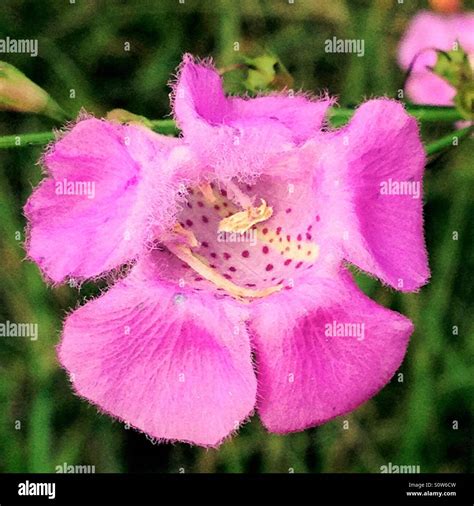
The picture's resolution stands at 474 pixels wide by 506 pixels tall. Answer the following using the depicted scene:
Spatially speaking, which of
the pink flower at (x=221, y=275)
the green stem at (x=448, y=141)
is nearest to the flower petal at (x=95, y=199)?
the pink flower at (x=221, y=275)

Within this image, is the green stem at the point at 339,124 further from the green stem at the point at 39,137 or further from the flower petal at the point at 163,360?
the flower petal at the point at 163,360

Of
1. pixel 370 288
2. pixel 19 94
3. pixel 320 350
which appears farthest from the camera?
pixel 370 288

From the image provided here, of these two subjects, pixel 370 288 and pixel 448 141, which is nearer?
pixel 448 141

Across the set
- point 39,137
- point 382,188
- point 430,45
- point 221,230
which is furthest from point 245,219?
point 430,45

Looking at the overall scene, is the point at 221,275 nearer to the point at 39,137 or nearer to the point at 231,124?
the point at 231,124

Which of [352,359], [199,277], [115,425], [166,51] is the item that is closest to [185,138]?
[199,277]

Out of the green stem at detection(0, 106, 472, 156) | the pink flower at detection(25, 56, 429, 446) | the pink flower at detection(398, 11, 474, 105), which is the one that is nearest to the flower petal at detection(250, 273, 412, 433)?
the pink flower at detection(25, 56, 429, 446)

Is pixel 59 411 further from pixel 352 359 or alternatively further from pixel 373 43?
pixel 373 43
